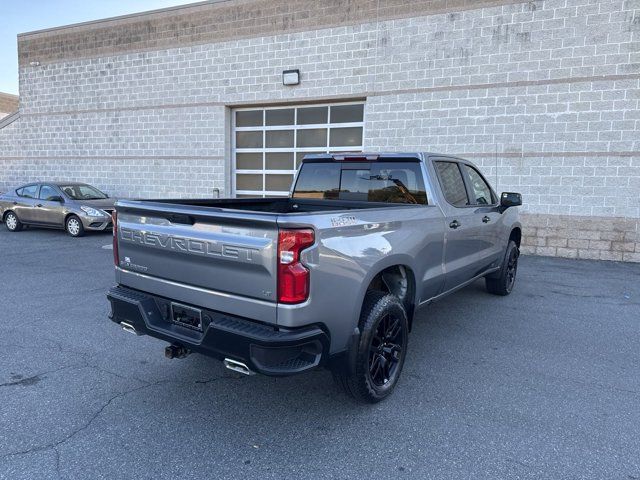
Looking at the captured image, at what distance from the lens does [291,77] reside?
1158cm

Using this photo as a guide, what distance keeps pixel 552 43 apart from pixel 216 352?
32.2 ft

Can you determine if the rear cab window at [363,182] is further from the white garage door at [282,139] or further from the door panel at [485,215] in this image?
the white garage door at [282,139]

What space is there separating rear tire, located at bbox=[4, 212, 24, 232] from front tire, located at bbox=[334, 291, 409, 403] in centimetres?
1266

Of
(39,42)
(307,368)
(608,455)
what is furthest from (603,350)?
(39,42)

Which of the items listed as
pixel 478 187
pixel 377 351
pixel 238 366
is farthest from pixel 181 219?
pixel 478 187

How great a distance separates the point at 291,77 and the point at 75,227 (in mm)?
6832

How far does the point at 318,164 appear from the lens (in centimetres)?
493

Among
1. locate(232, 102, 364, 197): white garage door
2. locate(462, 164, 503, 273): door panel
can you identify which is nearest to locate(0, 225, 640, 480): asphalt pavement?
locate(462, 164, 503, 273): door panel

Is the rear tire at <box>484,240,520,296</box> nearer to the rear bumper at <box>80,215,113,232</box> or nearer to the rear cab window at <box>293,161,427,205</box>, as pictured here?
the rear cab window at <box>293,161,427,205</box>

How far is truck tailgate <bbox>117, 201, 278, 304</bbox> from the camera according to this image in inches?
102

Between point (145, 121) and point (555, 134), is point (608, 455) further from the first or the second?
point (145, 121)

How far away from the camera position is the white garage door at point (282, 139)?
1145 centimetres

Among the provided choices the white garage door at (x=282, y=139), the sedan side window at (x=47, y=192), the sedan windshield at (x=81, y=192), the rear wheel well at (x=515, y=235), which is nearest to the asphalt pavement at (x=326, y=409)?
the rear wheel well at (x=515, y=235)

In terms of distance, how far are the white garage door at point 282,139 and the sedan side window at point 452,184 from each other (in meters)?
6.65
